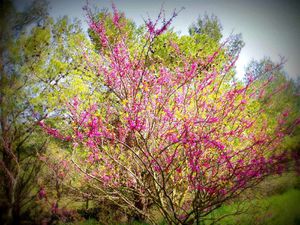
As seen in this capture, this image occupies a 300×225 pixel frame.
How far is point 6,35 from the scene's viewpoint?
Result: 7.19m

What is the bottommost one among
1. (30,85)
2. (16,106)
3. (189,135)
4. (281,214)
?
(281,214)

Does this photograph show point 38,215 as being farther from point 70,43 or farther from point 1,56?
point 70,43

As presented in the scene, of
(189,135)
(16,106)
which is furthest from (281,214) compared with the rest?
A: (16,106)

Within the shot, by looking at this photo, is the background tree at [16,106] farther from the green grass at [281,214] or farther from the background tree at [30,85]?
the green grass at [281,214]

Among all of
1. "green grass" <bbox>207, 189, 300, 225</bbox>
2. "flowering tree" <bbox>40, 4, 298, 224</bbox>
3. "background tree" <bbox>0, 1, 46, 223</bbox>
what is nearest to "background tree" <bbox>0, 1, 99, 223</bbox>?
"background tree" <bbox>0, 1, 46, 223</bbox>

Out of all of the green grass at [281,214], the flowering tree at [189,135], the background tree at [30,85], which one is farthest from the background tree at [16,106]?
the green grass at [281,214]

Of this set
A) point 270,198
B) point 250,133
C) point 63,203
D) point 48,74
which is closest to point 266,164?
point 250,133

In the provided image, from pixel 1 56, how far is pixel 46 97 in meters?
2.12

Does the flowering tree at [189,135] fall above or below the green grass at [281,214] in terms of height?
above

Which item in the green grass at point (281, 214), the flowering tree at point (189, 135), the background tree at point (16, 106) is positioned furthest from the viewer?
the background tree at point (16, 106)

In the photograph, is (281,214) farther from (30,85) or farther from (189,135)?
(30,85)

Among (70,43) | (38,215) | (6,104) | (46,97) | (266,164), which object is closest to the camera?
(266,164)

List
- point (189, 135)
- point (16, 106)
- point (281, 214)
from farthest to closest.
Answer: point (16, 106) → point (281, 214) → point (189, 135)

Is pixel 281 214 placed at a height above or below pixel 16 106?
below
